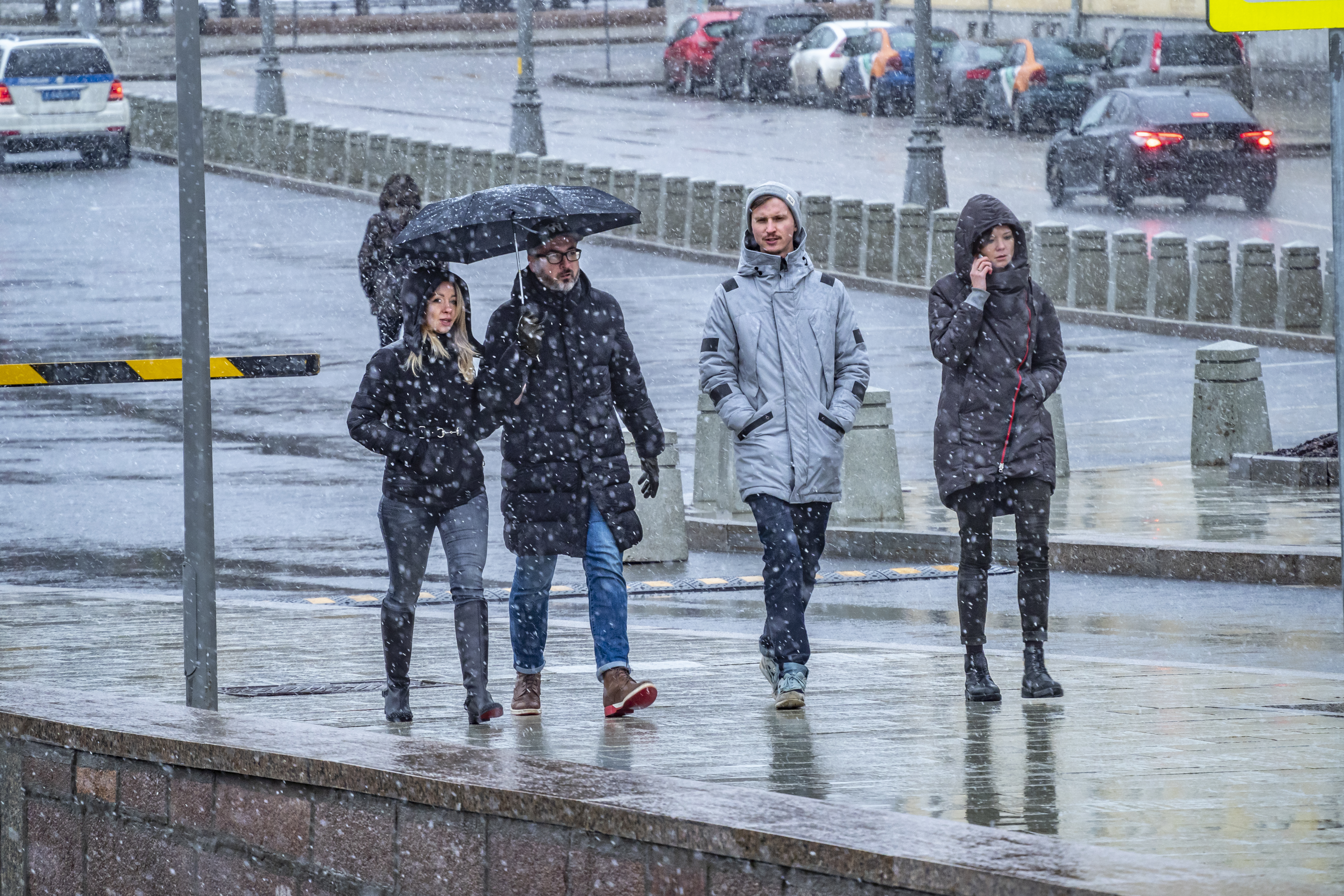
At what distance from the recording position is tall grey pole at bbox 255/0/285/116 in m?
42.3

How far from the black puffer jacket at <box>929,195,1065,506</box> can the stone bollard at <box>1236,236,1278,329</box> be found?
14.7 m

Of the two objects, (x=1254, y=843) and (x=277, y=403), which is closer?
(x=1254, y=843)

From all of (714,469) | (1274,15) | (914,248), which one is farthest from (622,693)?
(914,248)

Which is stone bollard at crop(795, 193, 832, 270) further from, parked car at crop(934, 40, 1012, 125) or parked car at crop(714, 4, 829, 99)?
parked car at crop(714, 4, 829, 99)

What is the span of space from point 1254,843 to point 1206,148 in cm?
2636

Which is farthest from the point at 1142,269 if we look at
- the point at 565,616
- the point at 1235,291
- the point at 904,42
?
the point at 904,42

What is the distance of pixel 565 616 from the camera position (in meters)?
11.3

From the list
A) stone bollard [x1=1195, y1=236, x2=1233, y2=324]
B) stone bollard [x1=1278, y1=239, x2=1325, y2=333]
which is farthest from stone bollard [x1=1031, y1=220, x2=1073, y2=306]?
stone bollard [x1=1278, y1=239, x2=1325, y2=333]

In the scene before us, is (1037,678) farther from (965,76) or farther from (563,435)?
(965,76)

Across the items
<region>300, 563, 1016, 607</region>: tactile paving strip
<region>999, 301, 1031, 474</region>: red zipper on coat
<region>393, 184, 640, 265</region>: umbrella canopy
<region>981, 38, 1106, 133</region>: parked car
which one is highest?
<region>981, 38, 1106, 133</region>: parked car

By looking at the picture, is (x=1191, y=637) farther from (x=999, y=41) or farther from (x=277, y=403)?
(x=999, y=41)

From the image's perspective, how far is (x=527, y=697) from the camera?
8.09 meters

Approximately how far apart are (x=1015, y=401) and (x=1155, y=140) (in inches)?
→ 924

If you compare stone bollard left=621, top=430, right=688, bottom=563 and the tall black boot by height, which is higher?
the tall black boot
